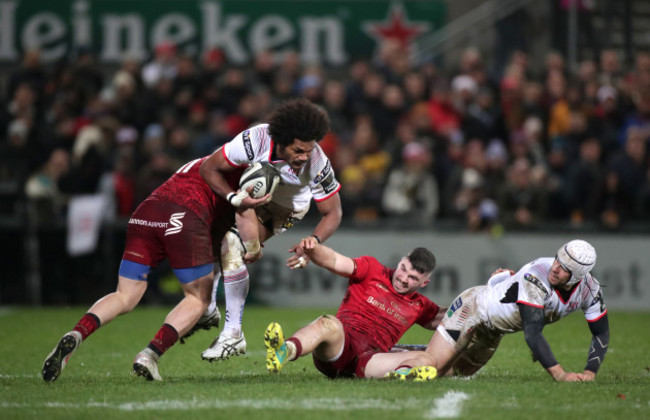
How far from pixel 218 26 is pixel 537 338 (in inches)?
540

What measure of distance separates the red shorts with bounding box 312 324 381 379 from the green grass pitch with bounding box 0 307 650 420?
0.44 ft

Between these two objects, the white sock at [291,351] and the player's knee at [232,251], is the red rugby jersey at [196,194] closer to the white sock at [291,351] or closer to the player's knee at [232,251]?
the player's knee at [232,251]

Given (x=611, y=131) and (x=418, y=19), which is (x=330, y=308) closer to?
(x=611, y=131)

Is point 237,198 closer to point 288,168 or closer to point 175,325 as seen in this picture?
point 288,168

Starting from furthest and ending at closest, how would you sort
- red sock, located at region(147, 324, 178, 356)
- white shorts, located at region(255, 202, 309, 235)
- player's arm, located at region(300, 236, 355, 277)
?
1. white shorts, located at region(255, 202, 309, 235)
2. player's arm, located at region(300, 236, 355, 277)
3. red sock, located at region(147, 324, 178, 356)

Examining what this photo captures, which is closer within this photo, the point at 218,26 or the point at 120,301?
the point at 120,301

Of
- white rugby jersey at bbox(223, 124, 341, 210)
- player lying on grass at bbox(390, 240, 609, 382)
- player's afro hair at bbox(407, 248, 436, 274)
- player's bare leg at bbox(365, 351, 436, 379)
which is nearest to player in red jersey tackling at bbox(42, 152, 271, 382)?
white rugby jersey at bbox(223, 124, 341, 210)

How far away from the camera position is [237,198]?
305 inches

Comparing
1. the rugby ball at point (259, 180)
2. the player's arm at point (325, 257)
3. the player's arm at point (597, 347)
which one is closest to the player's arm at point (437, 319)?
the player's arm at point (325, 257)

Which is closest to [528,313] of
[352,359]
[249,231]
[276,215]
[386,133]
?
[352,359]

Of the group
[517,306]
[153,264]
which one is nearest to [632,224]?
[517,306]

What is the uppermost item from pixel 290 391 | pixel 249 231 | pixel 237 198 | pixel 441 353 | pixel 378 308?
pixel 237 198

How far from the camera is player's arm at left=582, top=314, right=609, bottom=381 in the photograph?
766cm

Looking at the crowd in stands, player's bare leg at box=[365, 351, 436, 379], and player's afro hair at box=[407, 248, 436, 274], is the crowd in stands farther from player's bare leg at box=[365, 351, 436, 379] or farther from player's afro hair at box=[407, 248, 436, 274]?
player's bare leg at box=[365, 351, 436, 379]
